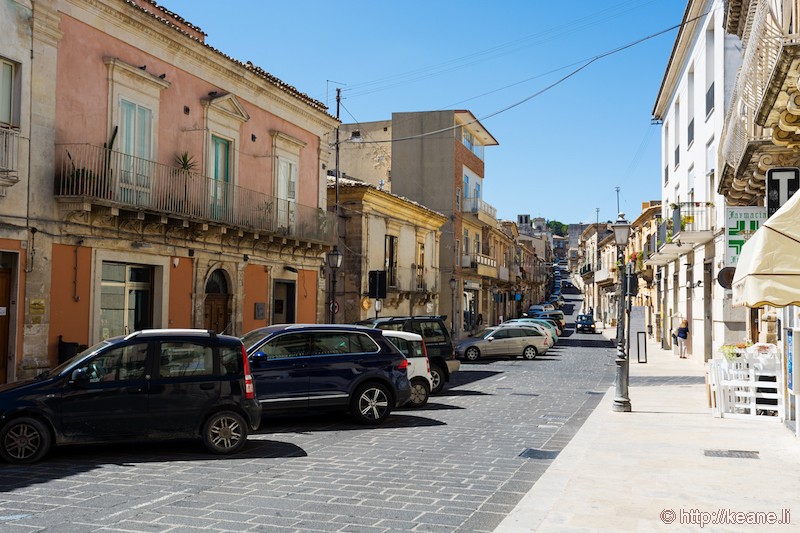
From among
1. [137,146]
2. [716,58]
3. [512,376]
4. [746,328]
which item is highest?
[716,58]

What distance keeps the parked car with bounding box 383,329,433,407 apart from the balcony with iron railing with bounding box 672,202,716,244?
45.5 feet

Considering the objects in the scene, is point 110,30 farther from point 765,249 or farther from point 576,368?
point 576,368

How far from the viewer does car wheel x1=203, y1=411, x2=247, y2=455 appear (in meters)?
9.45

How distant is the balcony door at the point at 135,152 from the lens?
15.7m

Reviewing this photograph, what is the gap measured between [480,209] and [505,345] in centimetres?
2061

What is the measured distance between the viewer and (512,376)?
2217 cm

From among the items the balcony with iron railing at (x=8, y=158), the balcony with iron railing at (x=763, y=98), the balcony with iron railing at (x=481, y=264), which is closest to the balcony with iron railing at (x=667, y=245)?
the balcony with iron railing at (x=763, y=98)

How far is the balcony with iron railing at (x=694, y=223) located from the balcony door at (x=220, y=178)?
14.6 m

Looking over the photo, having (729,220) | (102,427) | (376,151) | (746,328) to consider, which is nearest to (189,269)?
(102,427)

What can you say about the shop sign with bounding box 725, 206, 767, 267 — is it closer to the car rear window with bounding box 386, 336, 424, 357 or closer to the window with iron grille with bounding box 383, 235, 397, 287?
the car rear window with bounding box 386, 336, 424, 357

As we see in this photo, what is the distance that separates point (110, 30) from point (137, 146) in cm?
244

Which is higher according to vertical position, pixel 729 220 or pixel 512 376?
pixel 729 220

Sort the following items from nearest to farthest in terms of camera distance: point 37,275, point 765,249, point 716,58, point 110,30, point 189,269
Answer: point 765,249 < point 37,275 < point 110,30 < point 189,269 < point 716,58

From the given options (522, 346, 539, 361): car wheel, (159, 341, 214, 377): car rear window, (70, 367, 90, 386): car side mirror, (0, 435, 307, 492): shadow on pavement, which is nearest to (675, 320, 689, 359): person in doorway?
(522, 346, 539, 361): car wheel
